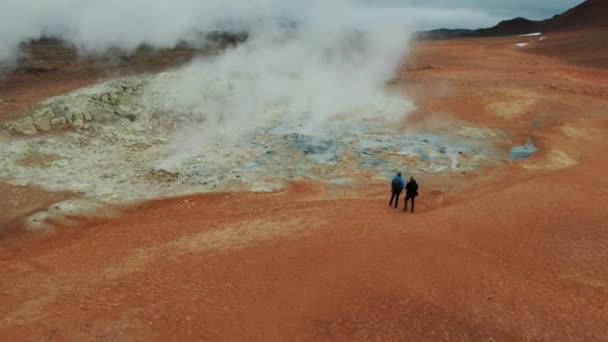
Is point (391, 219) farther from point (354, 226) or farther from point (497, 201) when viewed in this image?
point (497, 201)

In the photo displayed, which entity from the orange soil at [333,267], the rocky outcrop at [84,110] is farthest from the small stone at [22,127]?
the orange soil at [333,267]

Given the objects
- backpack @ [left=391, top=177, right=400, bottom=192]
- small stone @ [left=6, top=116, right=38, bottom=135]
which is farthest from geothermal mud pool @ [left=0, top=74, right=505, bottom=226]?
backpack @ [left=391, top=177, right=400, bottom=192]

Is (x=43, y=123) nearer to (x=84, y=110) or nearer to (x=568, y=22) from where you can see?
(x=84, y=110)

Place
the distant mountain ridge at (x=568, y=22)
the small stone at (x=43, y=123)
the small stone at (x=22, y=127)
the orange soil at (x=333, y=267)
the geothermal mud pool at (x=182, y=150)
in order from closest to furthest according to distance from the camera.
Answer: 1. the orange soil at (x=333, y=267)
2. the geothermal mud pool at (x=182, y=150)
3. the small stone at (x=22, y=127)
4. the small stone at (x=43, y=123)
5. the distant mountain ridge at (x=568, y=22)

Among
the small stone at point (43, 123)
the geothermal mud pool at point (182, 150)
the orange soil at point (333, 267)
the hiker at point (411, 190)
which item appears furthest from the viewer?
the small stone at point (43, 123)

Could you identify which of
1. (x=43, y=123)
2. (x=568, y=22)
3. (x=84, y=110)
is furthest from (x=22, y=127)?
(x=568, y=22)

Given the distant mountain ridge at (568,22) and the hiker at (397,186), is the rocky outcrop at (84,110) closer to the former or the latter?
the hiker at (397,186)

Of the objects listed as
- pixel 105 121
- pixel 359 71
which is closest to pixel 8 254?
pixel 105 121
